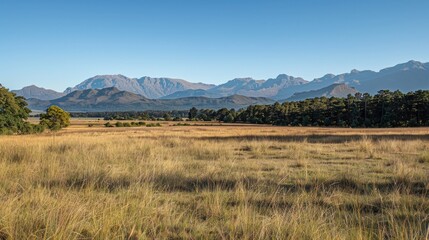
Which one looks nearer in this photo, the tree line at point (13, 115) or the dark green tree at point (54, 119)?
the tree line at point (13, 115)

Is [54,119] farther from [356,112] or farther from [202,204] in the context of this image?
[202,204]

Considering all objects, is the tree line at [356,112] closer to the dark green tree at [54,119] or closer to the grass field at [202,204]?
the dark green tree at [54,119]

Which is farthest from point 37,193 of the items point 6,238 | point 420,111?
point 420,111

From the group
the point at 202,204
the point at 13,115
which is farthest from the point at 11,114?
the point at 202,204

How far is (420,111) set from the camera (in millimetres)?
69688

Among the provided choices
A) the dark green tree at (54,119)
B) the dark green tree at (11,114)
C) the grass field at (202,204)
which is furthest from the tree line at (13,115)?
the grass field at (202,204)

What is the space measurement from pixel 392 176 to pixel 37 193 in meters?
7.18

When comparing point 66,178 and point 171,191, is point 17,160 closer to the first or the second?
point 66,178

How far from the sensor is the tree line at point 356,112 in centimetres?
6969

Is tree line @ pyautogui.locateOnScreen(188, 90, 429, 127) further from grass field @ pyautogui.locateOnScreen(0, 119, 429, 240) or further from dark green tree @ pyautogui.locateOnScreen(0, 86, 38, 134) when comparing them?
grass field @ pyautogui.locateOnScreen(0, 119, 429, 240)

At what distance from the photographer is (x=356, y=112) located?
78.2m

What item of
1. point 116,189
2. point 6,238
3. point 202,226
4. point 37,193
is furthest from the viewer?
point 116,189

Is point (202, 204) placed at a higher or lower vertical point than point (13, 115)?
lower

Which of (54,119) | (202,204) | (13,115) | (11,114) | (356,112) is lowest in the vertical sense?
(356,112)
